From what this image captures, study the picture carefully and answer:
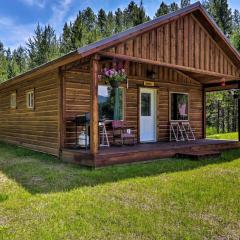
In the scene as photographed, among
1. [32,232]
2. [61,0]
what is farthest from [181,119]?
[61,0]

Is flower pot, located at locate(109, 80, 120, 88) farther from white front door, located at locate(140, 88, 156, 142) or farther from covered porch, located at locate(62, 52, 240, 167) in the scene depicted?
white front door, located at locate(140, 88, 156, 142)

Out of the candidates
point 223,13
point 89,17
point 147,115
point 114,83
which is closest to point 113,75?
point 114,83

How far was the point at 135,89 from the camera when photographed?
34.0 ft

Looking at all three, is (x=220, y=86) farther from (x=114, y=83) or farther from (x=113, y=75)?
(x=113, y=75)

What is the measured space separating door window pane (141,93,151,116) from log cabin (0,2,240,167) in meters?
0.03

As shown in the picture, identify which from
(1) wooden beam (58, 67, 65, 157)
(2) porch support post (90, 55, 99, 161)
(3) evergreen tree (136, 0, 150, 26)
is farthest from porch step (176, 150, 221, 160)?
(3) evergreen tree (136, 0, 150, 26)

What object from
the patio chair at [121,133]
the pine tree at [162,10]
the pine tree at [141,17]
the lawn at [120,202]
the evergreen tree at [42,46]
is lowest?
the lawn at [120,202]

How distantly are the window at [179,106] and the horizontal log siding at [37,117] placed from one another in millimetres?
4556

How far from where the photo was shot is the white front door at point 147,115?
10690mm

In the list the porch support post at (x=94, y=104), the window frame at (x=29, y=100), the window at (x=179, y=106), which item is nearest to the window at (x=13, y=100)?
the window frame at (x=29, y=100)

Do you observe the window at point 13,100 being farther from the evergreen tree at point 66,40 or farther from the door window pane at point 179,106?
the evergreen tree at point 66,40

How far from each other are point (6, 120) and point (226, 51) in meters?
9.50

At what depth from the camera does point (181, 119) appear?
12.0 meters

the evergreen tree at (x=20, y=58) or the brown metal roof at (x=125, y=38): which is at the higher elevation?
the evergreen tree at (x=20, y=58)
